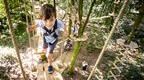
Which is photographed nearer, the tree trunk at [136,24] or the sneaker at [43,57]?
the sneaker at [43,57]

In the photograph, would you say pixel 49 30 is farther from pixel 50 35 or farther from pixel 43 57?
pixel 43 57

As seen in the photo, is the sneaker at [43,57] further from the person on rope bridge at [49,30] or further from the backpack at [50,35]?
the backpack at [50,35]

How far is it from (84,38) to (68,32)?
0.45 meters

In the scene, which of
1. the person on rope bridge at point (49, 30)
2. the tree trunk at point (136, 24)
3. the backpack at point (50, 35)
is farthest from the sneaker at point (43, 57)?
the tree trunk at point (136, 24)

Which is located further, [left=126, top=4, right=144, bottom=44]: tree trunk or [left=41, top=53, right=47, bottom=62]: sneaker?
[left=126, top=4, right=144, bottom=44]: tree trunk

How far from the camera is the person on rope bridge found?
134 inches

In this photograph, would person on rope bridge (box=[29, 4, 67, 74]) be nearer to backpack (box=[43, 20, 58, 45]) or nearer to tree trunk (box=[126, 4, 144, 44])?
backpack (box=[43, 20, 58, 45])

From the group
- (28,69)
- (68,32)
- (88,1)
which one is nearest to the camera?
(68,32)

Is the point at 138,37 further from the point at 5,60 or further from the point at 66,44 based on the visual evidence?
the point at 5,60

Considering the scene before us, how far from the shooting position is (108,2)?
20.7 ft

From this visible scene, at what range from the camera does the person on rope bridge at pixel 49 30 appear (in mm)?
3405

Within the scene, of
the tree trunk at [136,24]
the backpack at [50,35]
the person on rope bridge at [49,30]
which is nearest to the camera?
the person on rope bridge at [49,30]

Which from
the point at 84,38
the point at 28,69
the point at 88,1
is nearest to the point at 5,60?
the point at 28,69

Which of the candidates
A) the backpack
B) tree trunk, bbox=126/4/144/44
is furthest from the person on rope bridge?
tree trunk, bbox=126/4/144/44
